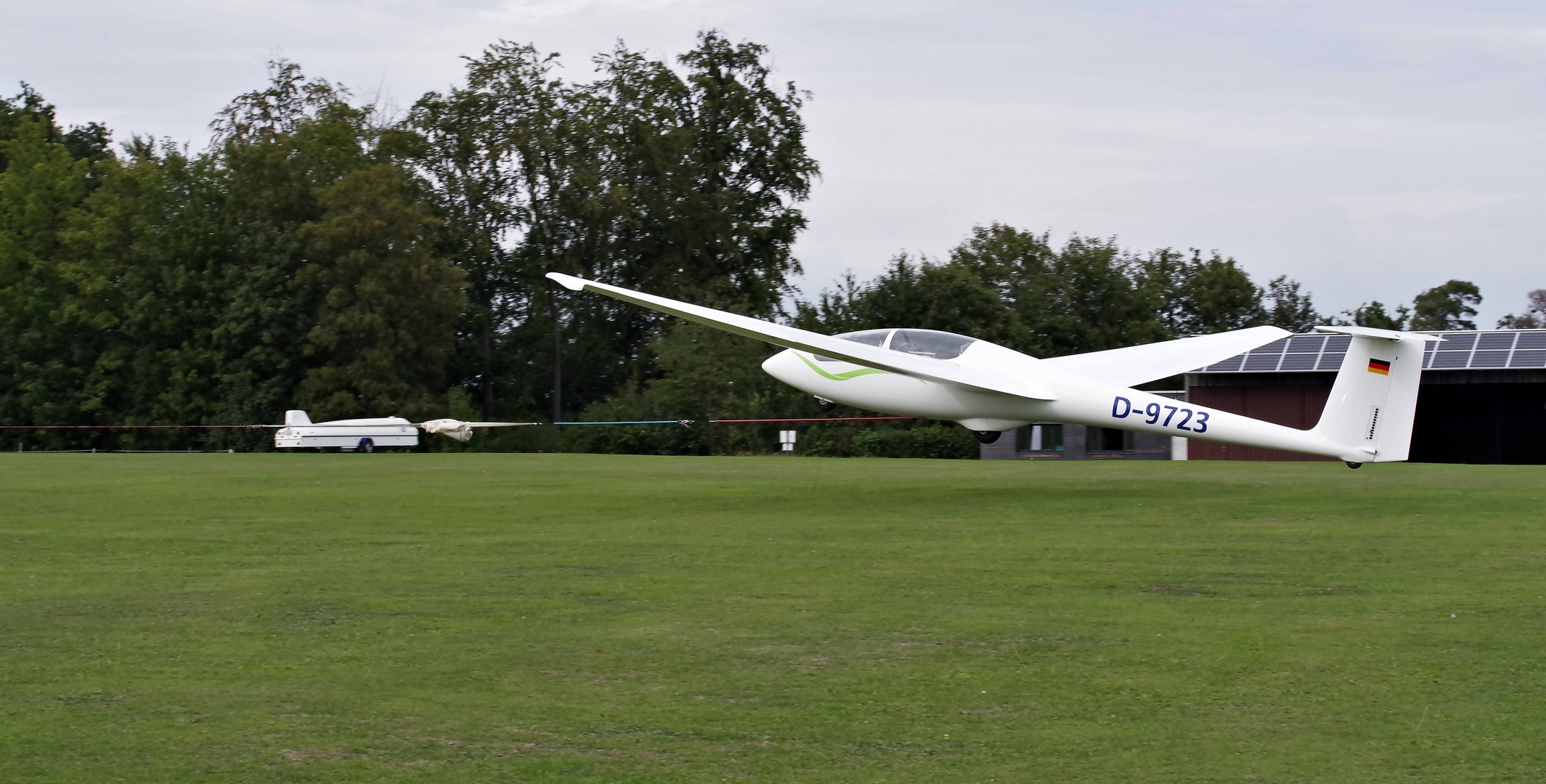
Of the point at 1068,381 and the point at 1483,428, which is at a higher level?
the point at 1068,381

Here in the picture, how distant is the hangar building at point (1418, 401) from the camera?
40.2 metres

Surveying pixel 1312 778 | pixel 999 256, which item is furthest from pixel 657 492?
pixel 999 256

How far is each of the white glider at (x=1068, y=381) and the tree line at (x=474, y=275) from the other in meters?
25.7

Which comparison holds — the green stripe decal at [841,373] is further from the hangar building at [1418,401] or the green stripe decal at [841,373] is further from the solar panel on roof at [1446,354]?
the solar panel on roof at [1446,354]

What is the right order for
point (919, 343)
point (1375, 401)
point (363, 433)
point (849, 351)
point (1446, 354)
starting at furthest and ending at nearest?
1. point (363, 433)
2. point (1446, 354)
3. point (919, 343)
4. point (849, 351)
5. point (1375, 401)

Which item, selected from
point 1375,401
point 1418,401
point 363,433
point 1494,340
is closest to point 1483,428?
point 1418,401

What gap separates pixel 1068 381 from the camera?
20.6 m

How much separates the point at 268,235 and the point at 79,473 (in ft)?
123

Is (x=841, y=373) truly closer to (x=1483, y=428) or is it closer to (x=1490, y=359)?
(x=1490, y=359)

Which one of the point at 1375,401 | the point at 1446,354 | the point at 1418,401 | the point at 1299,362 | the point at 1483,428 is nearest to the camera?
the point at 1375,401

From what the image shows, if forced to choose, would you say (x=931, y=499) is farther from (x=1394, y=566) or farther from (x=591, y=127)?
(x=591, y=127)

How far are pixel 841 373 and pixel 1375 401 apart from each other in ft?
25.8

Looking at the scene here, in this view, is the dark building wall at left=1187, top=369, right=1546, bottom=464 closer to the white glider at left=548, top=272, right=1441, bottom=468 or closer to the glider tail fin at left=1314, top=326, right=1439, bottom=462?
the white glider at left=548, top=272, right=1441, bottom=468

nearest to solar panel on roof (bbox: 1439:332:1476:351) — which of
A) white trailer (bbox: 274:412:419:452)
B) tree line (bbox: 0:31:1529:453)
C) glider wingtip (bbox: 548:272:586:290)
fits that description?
tree line (bbox: 0:31:1529:453)
